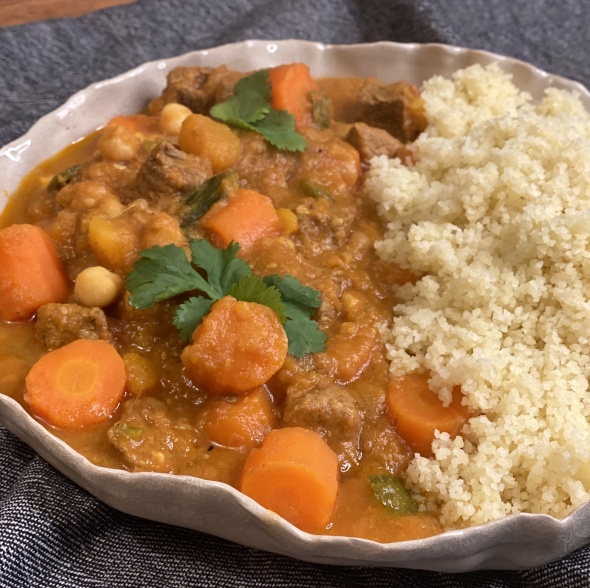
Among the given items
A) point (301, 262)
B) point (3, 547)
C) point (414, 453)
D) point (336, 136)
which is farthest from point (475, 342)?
point (3, 547)

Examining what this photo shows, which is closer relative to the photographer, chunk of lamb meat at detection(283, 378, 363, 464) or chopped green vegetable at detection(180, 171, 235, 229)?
chunk of lamb meat at detection(283, 378, 363, 464)

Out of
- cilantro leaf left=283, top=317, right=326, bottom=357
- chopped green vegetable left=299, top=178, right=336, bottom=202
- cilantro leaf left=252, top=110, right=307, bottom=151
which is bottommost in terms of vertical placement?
cilantro leaf left=283, top=317, right=326, bottom=357

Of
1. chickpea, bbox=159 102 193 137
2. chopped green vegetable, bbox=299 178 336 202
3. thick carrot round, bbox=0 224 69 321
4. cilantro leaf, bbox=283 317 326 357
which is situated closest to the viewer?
cilantro leaf, bbox=283 317 326 357

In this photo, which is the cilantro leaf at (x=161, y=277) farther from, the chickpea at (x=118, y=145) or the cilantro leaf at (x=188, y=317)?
the chickpea at (x=118, y=145)

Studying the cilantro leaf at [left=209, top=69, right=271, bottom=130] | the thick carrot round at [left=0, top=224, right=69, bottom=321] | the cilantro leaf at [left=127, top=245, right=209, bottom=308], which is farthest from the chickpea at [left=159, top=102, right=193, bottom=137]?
the cilantro leaf at [left=127, top=245, right=209, bottom=308]

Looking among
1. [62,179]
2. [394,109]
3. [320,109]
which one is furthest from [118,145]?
[394,109]

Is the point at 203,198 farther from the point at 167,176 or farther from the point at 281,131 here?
the point at 281,131

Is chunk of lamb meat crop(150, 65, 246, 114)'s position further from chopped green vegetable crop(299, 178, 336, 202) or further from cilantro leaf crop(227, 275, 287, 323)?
cilantro leaf crop(227, 275, 287, 323)
